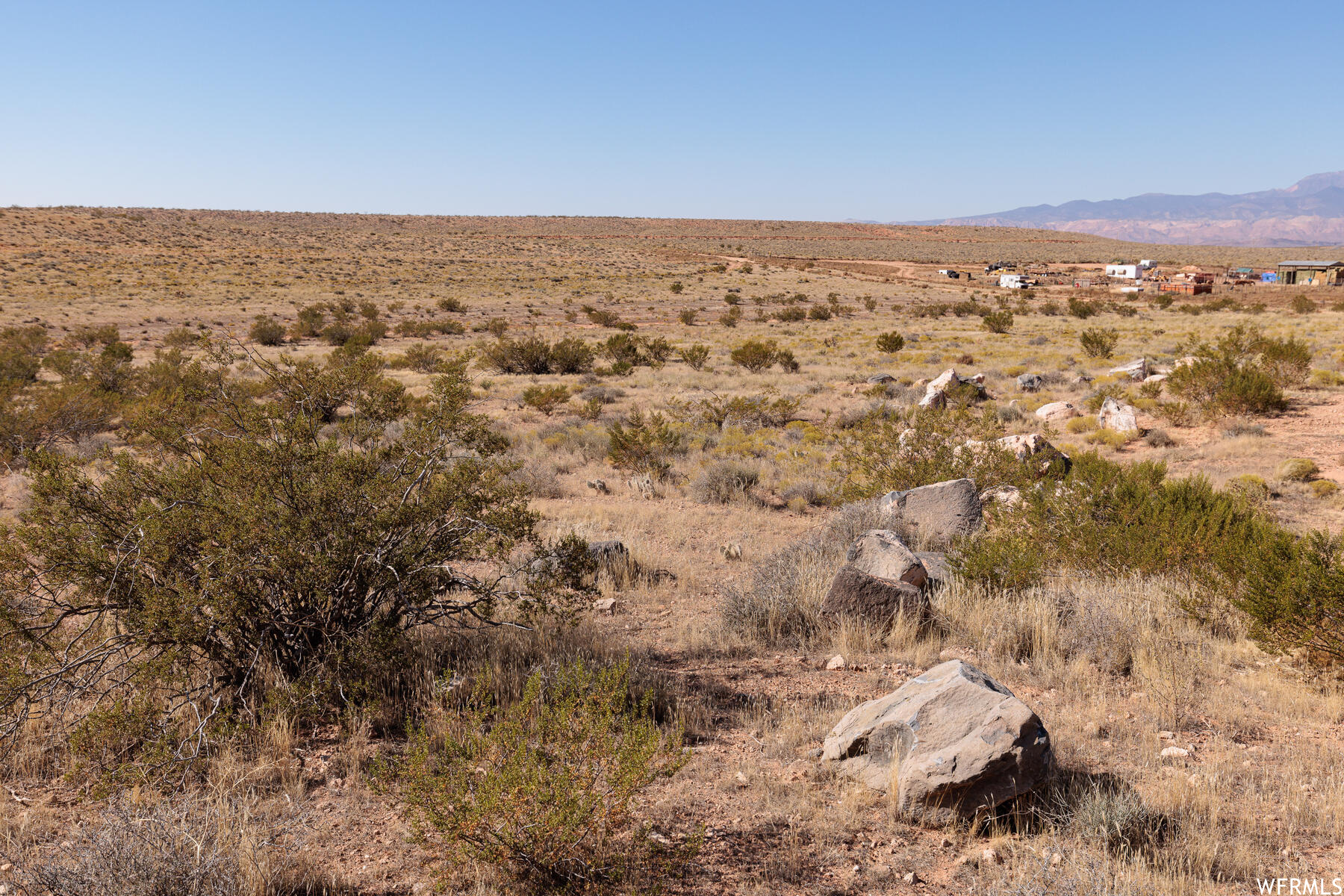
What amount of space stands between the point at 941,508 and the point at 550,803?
5.78m

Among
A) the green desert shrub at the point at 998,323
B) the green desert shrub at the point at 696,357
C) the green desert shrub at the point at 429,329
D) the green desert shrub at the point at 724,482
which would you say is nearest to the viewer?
the green desert shrub at the point at 724,482

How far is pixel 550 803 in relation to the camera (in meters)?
2.69

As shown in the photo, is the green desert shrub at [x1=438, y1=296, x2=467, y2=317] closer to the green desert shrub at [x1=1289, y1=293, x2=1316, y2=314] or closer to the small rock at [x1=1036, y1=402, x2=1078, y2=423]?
the small rock at [x1=1036, y1=402, x2=1078, y2=423]

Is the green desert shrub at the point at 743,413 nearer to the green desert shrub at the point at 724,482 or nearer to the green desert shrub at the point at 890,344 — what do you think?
the green desert shrub at the point at 724,482

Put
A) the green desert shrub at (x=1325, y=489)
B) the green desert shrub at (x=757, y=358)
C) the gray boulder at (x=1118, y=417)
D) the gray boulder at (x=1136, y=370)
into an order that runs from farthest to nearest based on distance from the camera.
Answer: the green desert shrub at (x=757, y=358)
the gray boulder at (x=1136, y=370)
the gray boulder at (x=1118, y=417)
the green desert shrub at (x=1325, y=489)

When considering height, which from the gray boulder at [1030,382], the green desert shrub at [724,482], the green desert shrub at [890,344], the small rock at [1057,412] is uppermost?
the green desert shrub at [890,344]

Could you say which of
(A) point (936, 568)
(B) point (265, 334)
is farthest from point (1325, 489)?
(B) point (265, 334)

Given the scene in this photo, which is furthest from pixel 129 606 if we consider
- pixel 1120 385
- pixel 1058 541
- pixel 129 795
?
pixel 1120 385

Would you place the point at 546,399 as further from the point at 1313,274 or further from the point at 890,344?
the point at 1313,274

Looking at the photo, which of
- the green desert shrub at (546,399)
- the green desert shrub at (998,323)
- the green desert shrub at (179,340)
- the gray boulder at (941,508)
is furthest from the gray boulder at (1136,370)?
the green desert shrub at (179,340)

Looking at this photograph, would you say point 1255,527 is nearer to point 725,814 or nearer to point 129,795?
point 725,814

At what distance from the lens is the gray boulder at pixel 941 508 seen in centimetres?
723

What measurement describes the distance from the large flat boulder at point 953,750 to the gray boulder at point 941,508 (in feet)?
12.8

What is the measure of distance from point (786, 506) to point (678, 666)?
4.75 metres
